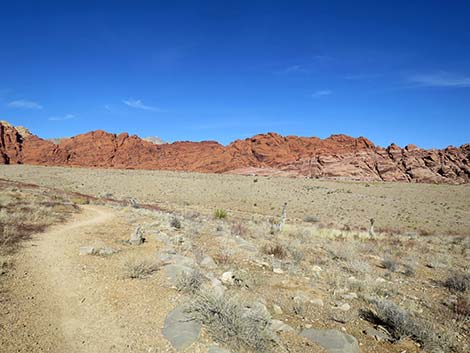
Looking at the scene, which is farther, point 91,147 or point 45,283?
point 91,147

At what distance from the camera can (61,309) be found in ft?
16.0

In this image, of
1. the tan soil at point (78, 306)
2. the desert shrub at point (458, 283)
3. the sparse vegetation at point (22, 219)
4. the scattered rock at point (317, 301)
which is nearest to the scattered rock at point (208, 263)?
the tan soil at point (78, 306)

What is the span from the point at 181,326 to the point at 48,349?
1.77 metres

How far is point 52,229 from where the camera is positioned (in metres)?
10.2

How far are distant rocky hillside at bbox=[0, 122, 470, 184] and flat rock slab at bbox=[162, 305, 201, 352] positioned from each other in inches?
2686

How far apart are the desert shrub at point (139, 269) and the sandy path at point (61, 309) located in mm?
650

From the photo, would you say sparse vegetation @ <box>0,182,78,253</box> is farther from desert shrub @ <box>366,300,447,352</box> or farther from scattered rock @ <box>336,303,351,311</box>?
desert shrub @ <box>366,300,447,352</box>

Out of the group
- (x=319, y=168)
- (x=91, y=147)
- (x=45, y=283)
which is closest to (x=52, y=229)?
(x=45, y=283)

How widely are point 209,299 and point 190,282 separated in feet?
A: 3.01

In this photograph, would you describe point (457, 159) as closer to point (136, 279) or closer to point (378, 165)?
point (378, 165)

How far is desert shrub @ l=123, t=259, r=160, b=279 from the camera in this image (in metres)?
6.31

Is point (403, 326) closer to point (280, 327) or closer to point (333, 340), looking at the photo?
point (333, 340)

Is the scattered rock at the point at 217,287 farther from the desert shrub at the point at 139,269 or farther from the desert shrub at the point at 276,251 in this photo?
the desert shrub at the point at 276,251

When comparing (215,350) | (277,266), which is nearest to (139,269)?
(215,350)
